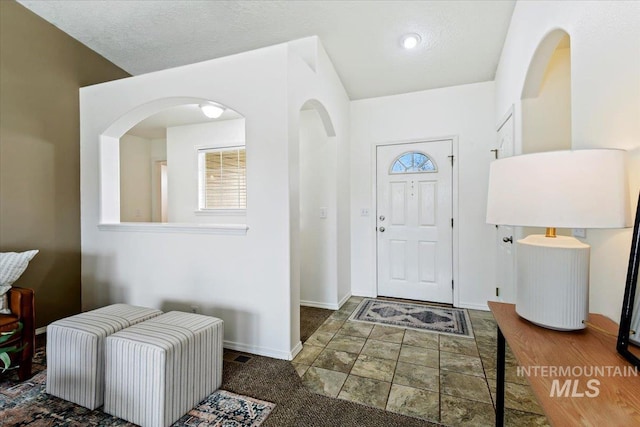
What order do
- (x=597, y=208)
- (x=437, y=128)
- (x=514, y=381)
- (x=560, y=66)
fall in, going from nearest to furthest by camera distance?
1. (x=597, y=208)
2. (x=514, y=381)
3. (x=560, y=66)
4. (x=437, y=128)

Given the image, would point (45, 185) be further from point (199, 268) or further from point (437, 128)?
point (437, 128)

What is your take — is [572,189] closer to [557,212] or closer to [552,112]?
[557,212]

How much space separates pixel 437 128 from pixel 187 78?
9.07ft

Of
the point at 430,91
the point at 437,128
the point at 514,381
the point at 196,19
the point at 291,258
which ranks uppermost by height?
the point at 196,19

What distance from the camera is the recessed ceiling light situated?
8.90 ft

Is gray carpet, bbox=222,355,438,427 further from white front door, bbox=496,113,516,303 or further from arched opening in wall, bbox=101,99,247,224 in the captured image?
arched opening in wall, bbox=101,99,247,224

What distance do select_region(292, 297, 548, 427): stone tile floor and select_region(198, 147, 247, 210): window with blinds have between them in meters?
2.51

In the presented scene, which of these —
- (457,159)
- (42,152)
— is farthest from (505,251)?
(42,152)

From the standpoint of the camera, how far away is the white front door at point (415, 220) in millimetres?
3496

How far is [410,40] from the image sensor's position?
2750mm

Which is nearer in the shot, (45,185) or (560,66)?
(560,66)

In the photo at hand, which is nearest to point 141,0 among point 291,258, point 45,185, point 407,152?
point 45,185

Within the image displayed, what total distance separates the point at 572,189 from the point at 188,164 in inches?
186

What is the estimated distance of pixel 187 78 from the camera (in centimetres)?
257
